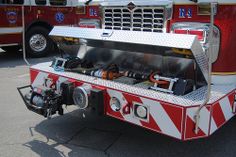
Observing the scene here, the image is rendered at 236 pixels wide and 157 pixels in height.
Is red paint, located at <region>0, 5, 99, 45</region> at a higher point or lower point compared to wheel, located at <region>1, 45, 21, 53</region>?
higher

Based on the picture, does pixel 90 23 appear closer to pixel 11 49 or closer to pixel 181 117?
pixel 181 117

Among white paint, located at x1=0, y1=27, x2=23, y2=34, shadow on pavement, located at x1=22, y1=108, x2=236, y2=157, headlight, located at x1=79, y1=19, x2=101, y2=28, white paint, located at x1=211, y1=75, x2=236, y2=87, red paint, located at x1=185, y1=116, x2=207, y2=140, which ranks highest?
headlight, located at x1=79, y1=19, x2=101, y2=28

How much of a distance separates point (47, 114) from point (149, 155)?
1143mm

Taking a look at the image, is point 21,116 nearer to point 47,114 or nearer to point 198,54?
point 47,114

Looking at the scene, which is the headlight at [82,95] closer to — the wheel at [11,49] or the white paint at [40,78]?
the white paint at [40,78]

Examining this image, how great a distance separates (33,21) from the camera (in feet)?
29.6

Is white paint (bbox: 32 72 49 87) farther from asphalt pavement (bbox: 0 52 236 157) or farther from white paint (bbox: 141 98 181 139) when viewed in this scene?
white paint (bbox: 141 98 181 139)

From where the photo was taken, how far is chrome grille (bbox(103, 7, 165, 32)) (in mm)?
3392

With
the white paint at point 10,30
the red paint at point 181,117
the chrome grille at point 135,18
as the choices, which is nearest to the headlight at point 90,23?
the chrome grille at point 135,18

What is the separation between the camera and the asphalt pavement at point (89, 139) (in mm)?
3482

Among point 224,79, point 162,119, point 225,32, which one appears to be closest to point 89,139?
point 162,119

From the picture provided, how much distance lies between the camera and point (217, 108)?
2852mm

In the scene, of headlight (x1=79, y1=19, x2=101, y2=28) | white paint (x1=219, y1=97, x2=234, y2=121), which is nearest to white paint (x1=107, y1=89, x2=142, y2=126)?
white paint (x1=219, y1=97, x2=234, y2=121)

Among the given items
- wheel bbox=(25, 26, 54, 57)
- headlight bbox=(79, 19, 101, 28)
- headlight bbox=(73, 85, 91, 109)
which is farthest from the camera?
wheel bbox=(25, 26, 54, 57)
